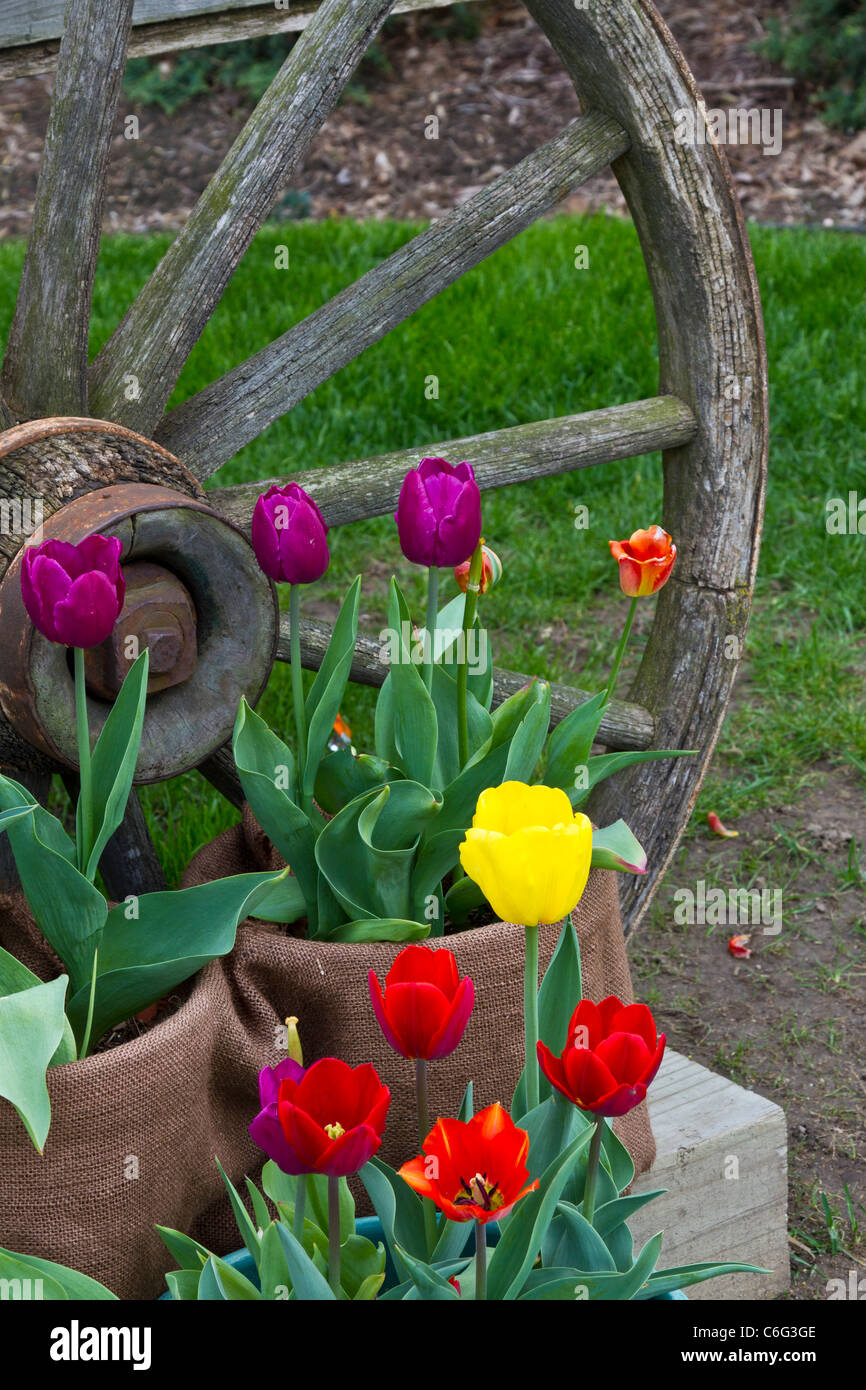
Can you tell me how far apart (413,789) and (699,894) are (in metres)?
1.22

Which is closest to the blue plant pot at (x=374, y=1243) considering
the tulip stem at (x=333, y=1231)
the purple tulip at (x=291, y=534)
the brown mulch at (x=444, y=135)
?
the tulip stem at (x=333, y=1231)

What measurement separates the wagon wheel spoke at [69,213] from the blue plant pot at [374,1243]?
0.88 m

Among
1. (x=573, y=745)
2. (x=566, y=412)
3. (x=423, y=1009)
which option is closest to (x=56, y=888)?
(x=423, y=1009)

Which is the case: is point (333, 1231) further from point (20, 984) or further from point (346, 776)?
point (346, 776)

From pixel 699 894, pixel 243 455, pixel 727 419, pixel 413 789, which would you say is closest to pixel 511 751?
pixel 413 789

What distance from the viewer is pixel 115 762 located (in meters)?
1.31

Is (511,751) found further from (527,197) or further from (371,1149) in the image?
(527,197)

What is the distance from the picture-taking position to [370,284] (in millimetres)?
1738

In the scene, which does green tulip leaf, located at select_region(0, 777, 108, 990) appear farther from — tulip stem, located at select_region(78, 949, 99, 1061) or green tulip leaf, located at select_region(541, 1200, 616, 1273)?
green tulip leaf, located at select_region(541, 1200, 616, 1273)

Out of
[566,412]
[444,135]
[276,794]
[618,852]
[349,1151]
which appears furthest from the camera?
[444,135]

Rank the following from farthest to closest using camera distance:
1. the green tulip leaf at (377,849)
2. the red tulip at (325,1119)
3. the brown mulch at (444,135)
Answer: the brown mulch at (444,135)
the green tulip leaf at (377,849)
the red tulip at (325,1119)

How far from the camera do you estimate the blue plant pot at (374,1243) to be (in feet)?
4.08

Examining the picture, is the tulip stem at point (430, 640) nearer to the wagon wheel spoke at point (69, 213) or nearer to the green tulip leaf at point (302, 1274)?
the wagon wheel spoke at point (69, 213)

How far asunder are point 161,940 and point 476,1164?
47 cm
